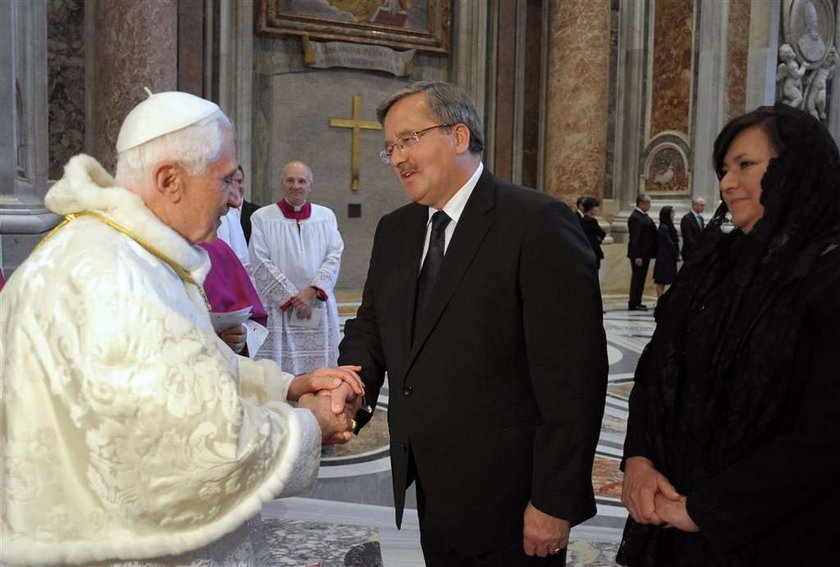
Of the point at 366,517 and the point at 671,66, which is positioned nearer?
the point at 366,517

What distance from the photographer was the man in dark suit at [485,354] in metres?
2.12

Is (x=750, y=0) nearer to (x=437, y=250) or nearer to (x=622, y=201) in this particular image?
(x=622, y=201)

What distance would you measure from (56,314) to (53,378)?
12 centimetres

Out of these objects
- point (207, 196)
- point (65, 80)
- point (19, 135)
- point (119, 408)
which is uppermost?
point (65, 80)

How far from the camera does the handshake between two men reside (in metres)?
2.16

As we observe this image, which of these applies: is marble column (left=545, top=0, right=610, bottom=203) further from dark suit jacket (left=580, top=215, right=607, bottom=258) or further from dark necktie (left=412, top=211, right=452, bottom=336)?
dark necktie (left=412, top=211, right=452, bottom=336)

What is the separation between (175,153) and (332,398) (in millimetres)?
792

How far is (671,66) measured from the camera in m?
13.4

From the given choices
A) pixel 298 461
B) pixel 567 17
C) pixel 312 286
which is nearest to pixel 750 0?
pixel 567 17

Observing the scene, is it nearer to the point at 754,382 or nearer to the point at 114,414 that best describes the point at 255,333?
the point at 114,414

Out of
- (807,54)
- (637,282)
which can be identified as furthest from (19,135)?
(807,54)

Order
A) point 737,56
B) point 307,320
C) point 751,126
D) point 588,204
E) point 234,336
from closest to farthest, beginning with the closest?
point 751,126
point 234,336
point 307,320
point 588,204
point 737,56

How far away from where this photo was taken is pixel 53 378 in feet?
5.28

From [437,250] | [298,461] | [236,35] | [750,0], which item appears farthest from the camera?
[750,0]
